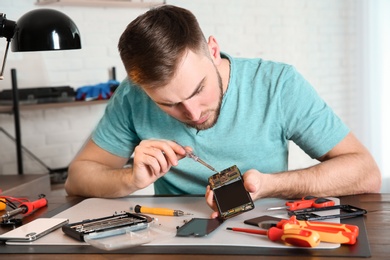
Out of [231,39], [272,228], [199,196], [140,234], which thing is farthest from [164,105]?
[231,39]

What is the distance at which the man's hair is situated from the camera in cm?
152

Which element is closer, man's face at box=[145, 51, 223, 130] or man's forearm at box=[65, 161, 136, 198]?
man's face at box=[145, 51, 223, 130]

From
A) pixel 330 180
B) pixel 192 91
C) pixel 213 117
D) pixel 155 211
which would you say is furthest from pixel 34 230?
pixel 330 180

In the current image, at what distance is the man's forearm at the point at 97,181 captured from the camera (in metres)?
1.70

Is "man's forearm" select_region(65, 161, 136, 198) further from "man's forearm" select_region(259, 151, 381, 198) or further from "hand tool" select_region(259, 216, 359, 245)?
"hand tool" select_region(259, 216, 359, 245)

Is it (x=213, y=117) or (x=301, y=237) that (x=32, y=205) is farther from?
(x=301, y=237)

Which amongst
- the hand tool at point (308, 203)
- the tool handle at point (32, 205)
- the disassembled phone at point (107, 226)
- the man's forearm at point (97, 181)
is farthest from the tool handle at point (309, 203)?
the tool handle at point (32, 205)

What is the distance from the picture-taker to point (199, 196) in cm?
169

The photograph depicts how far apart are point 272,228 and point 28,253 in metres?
0.49

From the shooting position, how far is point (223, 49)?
3.82 metres

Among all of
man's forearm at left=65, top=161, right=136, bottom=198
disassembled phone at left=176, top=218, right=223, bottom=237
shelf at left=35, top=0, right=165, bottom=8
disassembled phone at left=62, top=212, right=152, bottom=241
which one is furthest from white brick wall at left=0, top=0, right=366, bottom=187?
disassembled phone at left=176, top=218, right=223, bottom=237

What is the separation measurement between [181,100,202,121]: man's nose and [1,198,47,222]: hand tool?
0.44 m

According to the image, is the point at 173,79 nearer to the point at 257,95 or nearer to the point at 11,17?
the point at 257,95

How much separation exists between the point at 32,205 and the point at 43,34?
0.44m
